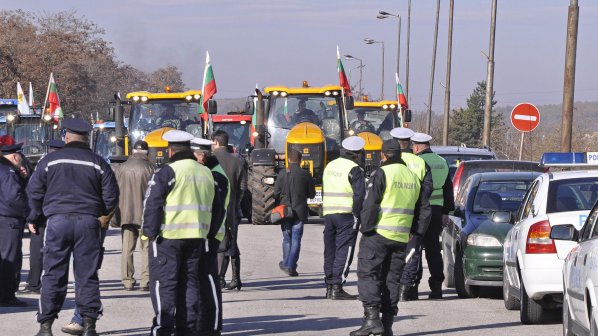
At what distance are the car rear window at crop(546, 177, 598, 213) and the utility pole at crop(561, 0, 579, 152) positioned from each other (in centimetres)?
1192

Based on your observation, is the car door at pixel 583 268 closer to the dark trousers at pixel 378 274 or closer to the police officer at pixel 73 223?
the dark trousers at pixel 378 274

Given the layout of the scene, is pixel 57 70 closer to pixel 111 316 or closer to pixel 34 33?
pixel 34 33

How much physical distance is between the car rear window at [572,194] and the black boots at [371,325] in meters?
1.99

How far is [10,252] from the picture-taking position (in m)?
14.2

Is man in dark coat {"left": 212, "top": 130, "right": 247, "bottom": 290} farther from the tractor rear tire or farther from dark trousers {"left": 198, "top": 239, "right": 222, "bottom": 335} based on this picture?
the tractor rear tire

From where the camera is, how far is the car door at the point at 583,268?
9008mm

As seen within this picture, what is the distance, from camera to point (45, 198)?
11281mm

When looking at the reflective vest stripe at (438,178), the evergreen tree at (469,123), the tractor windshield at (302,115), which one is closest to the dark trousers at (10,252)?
the reflective vest stripe at (438,178)

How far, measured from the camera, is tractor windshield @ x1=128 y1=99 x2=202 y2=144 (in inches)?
1103

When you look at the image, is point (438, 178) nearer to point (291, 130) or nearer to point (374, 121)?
point (291, 130)

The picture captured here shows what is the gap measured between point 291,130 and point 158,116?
114 inches

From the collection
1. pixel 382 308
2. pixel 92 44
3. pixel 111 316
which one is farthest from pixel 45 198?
pixel 92 44

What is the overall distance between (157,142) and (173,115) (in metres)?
1.09

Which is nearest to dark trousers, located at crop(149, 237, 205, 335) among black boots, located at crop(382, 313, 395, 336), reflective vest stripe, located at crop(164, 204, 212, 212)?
reflective vest stripe, located at crop(164, 204, 212, 212)
